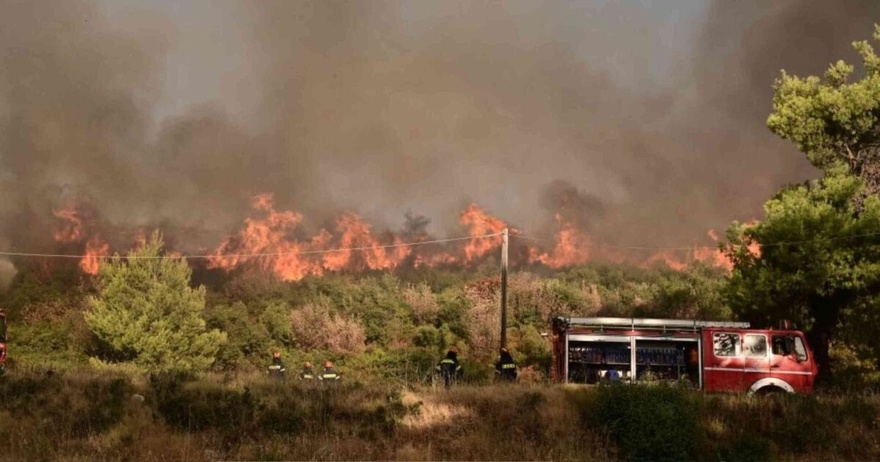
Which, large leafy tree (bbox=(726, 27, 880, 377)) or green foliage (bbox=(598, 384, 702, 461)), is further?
large leafy tree (bbox=(726, 27, 880, 377))

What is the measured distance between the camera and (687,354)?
19109 millimetres

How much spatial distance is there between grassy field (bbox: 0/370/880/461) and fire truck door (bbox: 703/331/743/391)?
3.53 meters

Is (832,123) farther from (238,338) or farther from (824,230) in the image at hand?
(238,338)

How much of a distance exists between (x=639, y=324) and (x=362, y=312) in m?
40.5

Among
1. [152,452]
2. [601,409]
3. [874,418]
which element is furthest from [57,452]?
[874,418]

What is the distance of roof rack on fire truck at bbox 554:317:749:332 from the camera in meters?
19.2

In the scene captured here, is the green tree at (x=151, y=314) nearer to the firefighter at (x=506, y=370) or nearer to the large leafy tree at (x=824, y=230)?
the firefighter at (x=506, y=370)

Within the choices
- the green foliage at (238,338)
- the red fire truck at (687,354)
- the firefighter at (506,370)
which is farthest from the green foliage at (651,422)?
the green foliage at (238,338)

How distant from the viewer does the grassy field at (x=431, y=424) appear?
36.2ft

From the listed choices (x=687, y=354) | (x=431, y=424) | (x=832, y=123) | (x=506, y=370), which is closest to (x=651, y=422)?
(x=431, y=424)

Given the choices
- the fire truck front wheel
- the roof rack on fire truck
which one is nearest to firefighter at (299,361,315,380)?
the roof rack on fire truck

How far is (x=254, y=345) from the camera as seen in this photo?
173 feet

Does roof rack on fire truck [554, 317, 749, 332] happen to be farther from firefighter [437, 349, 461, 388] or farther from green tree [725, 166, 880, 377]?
green tree [725, 166, 880, 377]

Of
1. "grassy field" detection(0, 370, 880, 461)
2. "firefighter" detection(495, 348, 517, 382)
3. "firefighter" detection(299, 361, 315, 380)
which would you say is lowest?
"grassy field" detection(0, 370, 880, 461)
